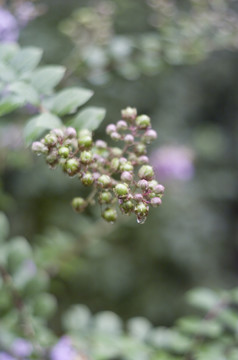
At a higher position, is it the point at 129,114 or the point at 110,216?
the point at 129,114

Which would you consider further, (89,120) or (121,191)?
(89,120)

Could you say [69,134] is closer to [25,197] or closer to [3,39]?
[3,39]

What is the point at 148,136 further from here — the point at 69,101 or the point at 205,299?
the point at 205,299

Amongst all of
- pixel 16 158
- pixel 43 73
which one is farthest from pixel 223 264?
pixel 43 73

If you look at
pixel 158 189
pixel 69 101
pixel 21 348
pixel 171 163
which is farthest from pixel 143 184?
pixel 171 163

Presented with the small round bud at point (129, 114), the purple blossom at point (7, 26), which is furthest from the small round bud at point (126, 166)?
the purple blossom at point (7, 26)

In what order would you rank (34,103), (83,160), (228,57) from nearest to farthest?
(83,160), (34,103), (228,57)

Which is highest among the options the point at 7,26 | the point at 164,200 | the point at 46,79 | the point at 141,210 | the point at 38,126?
the point at 164,200

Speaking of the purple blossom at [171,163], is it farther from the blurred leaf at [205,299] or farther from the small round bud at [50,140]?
the small round bud at [50,140]
